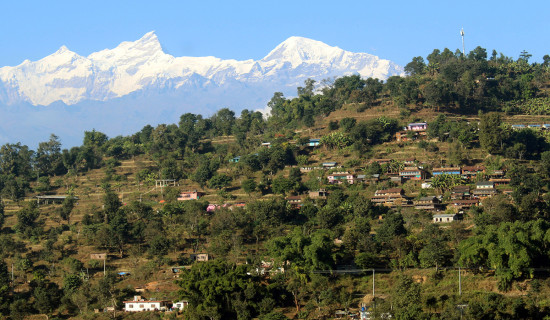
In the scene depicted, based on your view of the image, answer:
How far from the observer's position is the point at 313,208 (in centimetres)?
3531

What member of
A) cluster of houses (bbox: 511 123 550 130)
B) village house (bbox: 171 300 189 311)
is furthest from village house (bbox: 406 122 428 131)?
village house (bbox: 171 300 189 311)

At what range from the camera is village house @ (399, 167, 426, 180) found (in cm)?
3922

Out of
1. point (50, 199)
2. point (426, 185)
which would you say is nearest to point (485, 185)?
point (426, 185)

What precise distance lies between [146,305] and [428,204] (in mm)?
15521

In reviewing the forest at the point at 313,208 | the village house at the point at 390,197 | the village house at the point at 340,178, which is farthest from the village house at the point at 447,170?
the village house at the point at 340,178

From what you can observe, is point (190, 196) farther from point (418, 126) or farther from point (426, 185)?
point (418, 126)

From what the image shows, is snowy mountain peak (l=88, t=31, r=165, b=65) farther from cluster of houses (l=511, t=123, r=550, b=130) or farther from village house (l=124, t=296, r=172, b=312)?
Answer: village house (l=124, t=296, r=172, b=312)

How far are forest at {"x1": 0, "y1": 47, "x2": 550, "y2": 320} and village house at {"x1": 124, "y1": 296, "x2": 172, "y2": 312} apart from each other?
0.33 meters

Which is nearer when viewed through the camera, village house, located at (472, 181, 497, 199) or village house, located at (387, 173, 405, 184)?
village house, located at (472, 181, 497, 199)

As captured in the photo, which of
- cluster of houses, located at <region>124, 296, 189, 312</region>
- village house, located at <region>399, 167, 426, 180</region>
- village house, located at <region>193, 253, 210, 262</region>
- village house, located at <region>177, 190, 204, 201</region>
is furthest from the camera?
village house, located at <region>177, 190, 204, 201</region>

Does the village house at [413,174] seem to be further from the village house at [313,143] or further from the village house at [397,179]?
the village house at [313,143]

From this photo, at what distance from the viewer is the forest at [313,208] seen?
26.1 meters

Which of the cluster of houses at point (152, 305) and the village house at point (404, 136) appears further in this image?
the village house at point (404, 136)

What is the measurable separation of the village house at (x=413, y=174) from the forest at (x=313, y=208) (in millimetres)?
128
